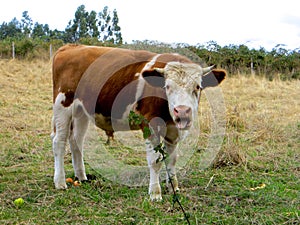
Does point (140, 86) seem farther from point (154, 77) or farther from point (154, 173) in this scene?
point (154, 173)

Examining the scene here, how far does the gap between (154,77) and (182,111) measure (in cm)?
64

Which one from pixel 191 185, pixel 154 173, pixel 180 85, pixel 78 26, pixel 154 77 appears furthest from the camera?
pixel 78 26

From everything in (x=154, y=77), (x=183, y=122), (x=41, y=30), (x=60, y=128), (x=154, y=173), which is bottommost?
(x=154, y=173)

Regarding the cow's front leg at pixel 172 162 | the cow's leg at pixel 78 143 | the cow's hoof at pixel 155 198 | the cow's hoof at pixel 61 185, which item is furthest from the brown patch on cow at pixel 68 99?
the cow's hoof at pixel 155 198

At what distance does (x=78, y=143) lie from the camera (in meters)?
5.87

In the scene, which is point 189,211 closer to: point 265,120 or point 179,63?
point 179,63

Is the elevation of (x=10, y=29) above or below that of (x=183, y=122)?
above

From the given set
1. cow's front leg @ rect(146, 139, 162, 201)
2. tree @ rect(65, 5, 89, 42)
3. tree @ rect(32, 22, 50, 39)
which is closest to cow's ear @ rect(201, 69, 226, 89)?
cow's front leg @ rect(146, 139, 162, 201)

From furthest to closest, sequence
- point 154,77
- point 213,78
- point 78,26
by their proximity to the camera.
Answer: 1. point 78,26
2. point 213,78
3. point 154,77

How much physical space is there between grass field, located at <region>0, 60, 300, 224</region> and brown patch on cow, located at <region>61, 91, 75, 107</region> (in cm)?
102

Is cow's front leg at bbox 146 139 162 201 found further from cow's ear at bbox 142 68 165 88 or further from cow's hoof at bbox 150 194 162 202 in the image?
cow's ear at bbox 142 68 165 88

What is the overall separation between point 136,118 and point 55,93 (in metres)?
2.60

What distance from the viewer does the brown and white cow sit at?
4535mm

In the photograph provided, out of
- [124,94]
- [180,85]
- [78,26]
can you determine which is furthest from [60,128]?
[78,26]
